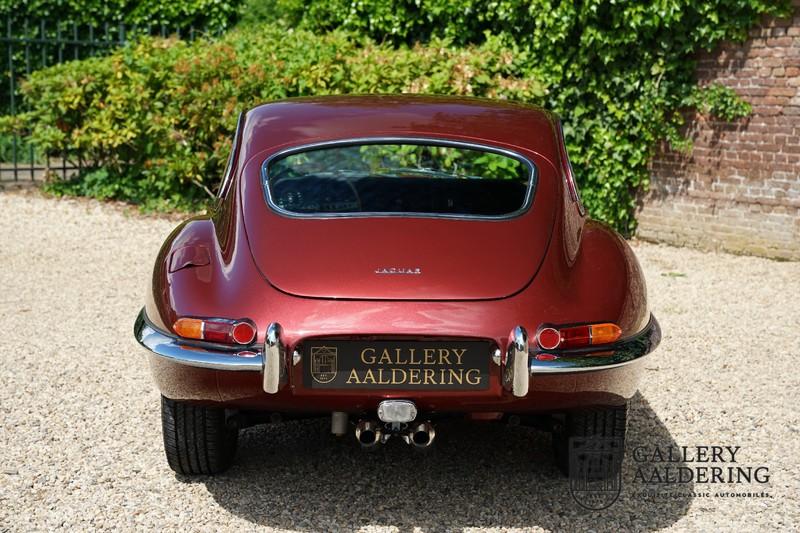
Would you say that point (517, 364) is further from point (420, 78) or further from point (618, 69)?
point (420, 78)

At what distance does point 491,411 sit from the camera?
3506mm

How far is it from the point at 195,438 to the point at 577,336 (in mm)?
1510

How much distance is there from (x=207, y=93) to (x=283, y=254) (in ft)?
22.5

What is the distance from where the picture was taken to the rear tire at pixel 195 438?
3805 millimetres

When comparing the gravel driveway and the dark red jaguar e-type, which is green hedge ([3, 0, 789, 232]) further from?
the dark red jaguar e-type

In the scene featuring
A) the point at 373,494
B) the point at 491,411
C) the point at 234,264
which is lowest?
the point at 373,494

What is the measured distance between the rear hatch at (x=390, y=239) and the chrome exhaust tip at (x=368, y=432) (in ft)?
1.51

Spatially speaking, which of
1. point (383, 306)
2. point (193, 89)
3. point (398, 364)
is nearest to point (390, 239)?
point (383, 306)

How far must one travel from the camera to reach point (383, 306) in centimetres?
341

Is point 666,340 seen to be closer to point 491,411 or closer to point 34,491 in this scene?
point 491,411

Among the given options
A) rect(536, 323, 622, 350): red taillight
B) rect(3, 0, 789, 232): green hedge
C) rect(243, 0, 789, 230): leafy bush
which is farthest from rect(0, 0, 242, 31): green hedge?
rect(536, 323, 622, 350): red taillight

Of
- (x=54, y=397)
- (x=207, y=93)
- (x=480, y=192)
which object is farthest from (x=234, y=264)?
(x=207, y=93)

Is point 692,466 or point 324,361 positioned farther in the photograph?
point 692,466

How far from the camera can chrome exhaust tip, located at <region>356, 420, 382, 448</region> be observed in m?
3.54
